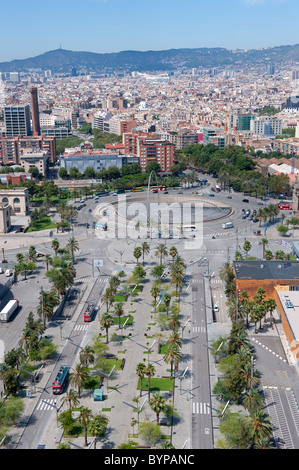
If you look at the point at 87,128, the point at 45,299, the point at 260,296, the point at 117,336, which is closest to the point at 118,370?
the point at 117,336

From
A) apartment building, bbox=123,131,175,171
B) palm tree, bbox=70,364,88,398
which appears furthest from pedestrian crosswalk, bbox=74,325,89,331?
apartment building, bbox=123,131,175,171

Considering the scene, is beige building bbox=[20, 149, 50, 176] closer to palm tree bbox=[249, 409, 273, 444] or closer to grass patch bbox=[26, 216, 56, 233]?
grass patch bbox=[26, 216, 56, 233]

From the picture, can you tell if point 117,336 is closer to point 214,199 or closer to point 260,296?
point 260,296

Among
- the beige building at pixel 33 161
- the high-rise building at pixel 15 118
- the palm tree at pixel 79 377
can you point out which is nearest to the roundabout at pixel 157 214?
the beige building at pixel 33 161

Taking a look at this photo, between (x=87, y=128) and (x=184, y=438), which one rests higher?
(x=87, y=128)

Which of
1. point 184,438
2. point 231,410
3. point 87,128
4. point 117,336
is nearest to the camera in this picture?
point 184,438
